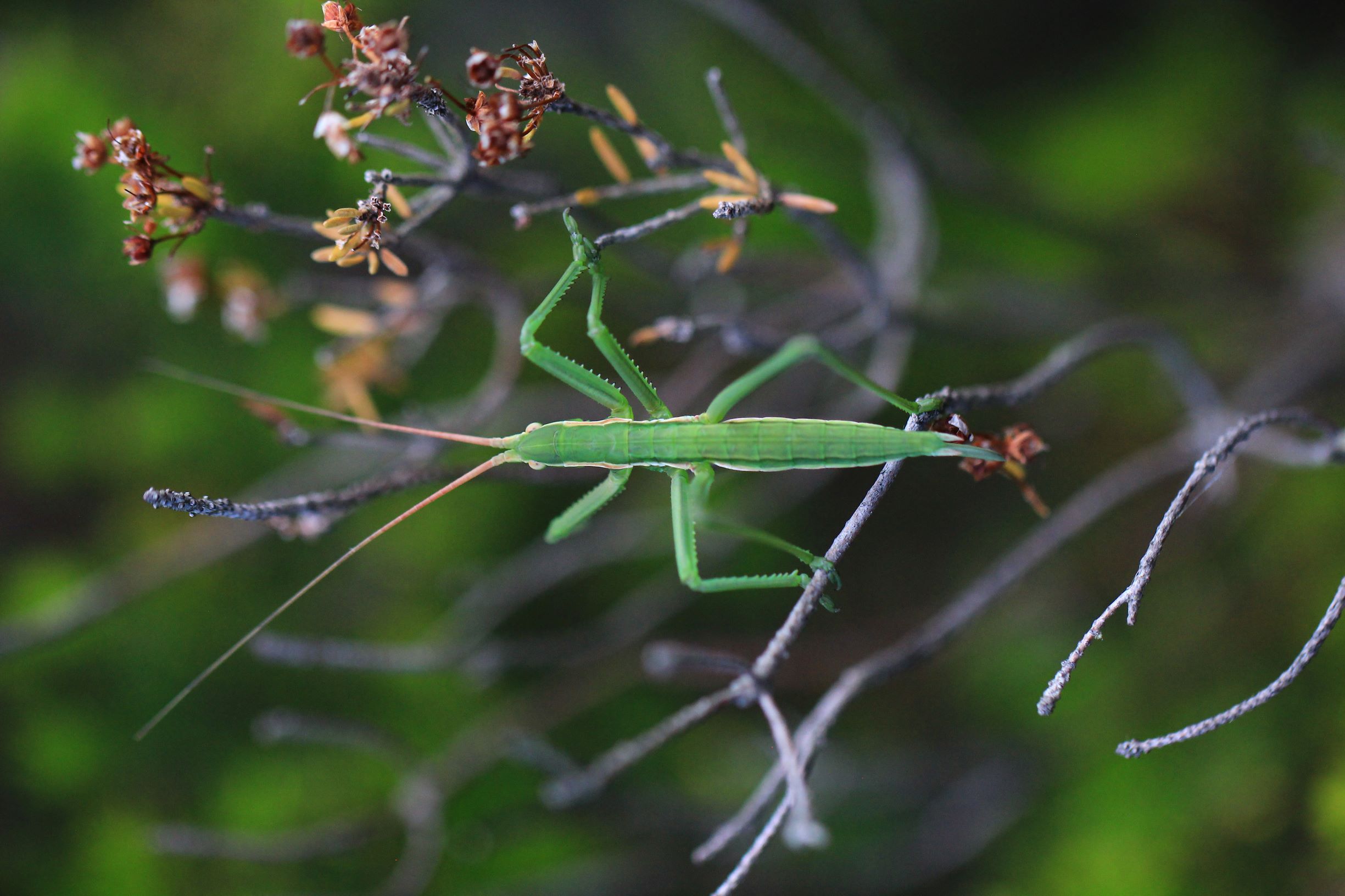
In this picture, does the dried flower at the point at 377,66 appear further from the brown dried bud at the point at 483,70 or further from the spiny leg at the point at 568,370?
the spiny leg at the point at 568,370

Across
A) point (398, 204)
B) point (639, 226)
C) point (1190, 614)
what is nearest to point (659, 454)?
point (639, 226)

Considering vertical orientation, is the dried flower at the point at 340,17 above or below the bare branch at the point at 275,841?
above

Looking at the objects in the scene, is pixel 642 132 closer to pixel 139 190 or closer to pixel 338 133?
pixel 338 133

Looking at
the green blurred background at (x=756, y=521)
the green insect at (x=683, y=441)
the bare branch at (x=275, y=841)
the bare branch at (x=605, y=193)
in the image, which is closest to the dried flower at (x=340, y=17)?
the bare branch at (x=605, y=193)

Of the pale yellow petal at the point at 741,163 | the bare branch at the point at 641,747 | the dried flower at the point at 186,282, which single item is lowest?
the bare branch at the point at 641,747

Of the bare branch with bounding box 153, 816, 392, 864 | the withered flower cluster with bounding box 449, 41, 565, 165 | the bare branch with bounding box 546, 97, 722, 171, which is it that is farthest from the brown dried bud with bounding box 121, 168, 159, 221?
the bare branch with bounding box 153, 816, 392, 864

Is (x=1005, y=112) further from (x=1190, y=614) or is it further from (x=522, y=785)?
(x=522, y=785)

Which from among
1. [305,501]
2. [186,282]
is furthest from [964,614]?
[186,282]
